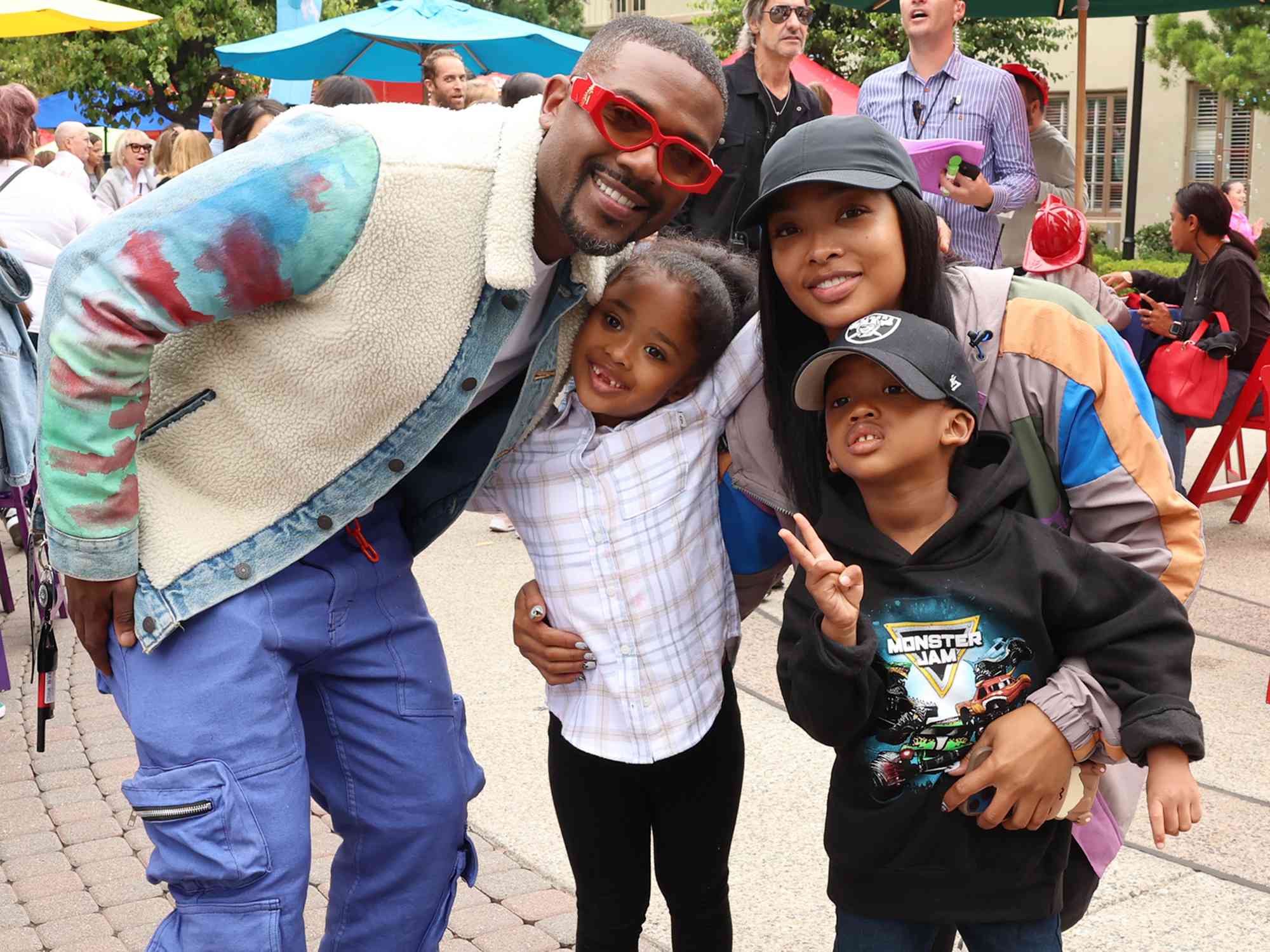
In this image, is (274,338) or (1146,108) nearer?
(274,338)

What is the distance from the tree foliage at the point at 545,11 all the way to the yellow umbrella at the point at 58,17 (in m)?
25.3

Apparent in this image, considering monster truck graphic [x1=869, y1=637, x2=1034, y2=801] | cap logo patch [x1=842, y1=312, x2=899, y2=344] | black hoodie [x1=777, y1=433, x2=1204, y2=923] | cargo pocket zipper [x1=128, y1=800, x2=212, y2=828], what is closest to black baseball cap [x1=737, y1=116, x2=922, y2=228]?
cap logo patch [x1=842, y1=312, x2=899, y2=344]

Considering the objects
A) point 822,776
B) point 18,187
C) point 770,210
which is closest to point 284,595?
point 770,210

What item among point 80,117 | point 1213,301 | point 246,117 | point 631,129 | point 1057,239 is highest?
point 631,129

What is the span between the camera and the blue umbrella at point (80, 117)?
2323 cm

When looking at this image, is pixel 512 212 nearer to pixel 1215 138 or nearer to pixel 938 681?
pixel 938 681

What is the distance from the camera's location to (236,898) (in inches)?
90.9

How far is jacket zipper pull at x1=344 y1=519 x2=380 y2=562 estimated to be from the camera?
8.42ft

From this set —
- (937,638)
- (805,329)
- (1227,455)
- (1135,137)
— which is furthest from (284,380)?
(1135,137)

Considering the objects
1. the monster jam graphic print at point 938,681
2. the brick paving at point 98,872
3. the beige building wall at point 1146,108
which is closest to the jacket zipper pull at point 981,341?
the monster jam graphic print at point 938,681

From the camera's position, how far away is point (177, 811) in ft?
7.49

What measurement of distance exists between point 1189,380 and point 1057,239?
1144mm

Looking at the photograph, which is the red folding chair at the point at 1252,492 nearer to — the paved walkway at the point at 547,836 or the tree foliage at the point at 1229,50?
the paved walkway at the point at 547,836

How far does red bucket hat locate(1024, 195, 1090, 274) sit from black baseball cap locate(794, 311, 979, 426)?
13.5ft
